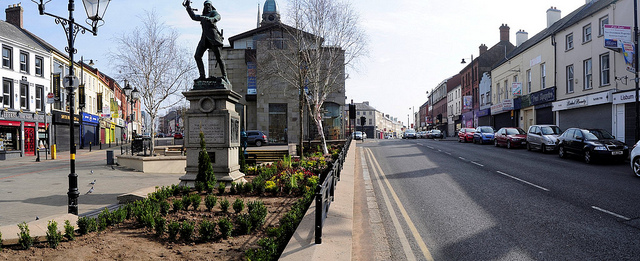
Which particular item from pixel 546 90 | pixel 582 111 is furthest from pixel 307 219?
pixel 546 90

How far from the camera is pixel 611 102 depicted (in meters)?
22.6

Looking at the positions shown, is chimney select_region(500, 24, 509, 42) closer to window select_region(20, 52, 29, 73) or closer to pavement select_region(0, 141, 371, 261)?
pavement select_region(0, 141, 371, 261)

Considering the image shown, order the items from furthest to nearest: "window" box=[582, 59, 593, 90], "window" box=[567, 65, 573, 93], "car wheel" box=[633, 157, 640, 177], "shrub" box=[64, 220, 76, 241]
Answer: "window" box=[567, 65, 573, 93] → "window" box=[582, 59, 593, 90] → "car wheel" box=[633, 157, 640, 177] → "shrub" box=[64, 220, 76, 241]

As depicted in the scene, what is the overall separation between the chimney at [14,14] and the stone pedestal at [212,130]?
33.7 m

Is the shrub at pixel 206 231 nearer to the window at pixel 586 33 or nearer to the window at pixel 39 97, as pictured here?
the window at pixel 586 33

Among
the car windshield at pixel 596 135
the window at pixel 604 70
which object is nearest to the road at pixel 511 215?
the car windshield at pixel 596 135

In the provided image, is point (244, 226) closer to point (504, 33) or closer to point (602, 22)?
point (602, 22)

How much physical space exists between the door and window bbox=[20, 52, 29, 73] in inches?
180

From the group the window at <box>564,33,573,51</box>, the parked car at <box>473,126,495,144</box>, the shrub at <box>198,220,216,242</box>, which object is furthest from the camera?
the parked car at <box>473,126,495,144</box>

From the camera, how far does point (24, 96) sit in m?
29.4

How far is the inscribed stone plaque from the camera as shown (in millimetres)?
9320

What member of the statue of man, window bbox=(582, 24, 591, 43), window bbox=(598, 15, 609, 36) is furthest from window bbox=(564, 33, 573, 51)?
the statue of man

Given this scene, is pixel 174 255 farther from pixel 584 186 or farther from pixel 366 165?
pixel 366 165

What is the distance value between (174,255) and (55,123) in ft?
119
